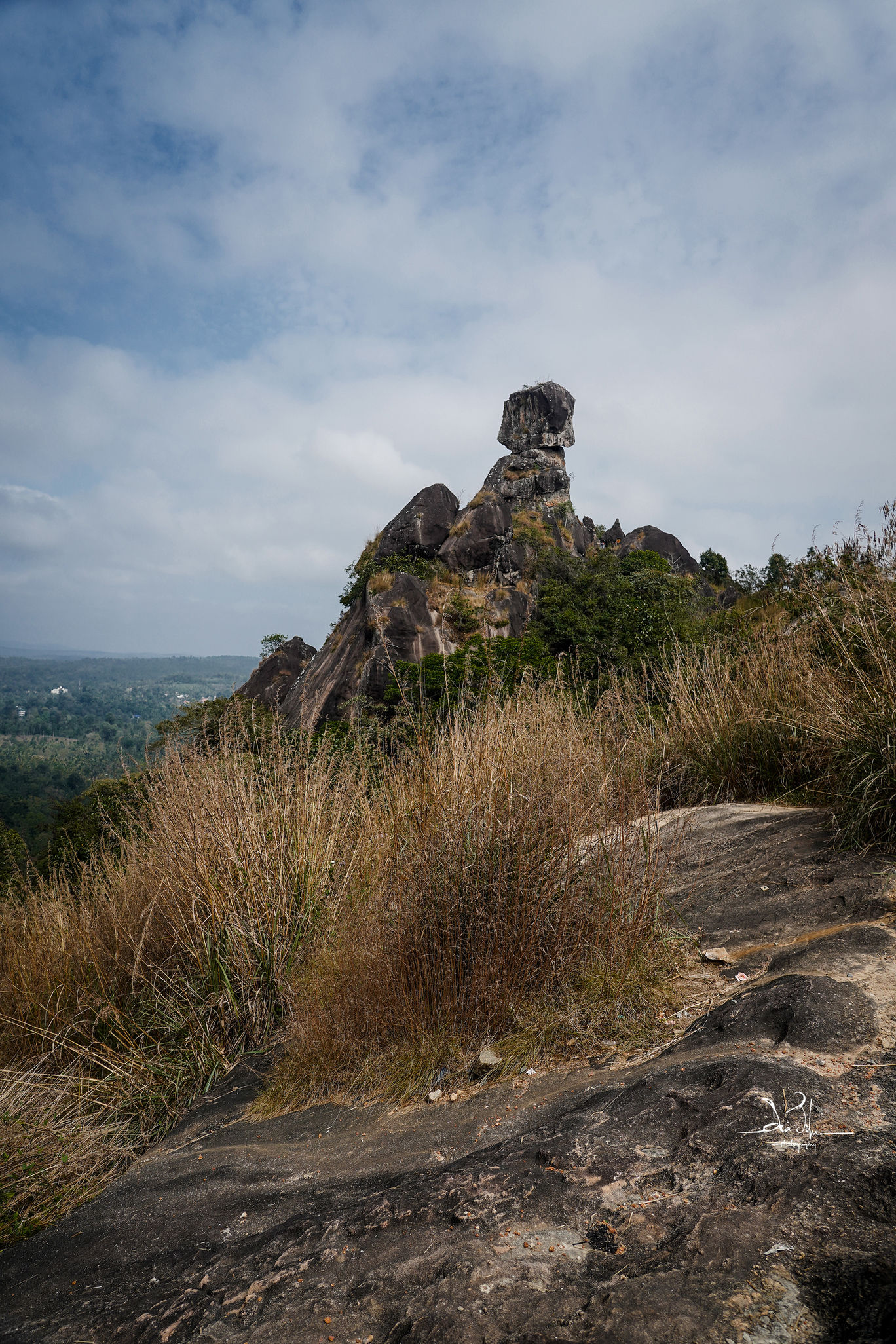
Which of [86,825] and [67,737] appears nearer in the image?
[86,825]

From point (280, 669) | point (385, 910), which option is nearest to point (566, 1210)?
point (385, 910)

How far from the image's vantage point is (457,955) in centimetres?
295

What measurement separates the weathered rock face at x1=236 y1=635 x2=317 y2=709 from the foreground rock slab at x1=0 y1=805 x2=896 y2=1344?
76.7 ft

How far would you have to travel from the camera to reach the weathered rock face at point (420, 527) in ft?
82.8

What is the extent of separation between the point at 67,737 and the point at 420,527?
346 feet

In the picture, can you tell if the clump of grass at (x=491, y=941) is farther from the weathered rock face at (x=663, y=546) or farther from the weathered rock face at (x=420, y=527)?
the weathered rock face at (x=663, y=546)

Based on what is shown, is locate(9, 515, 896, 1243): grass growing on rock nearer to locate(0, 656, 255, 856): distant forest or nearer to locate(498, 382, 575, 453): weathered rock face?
locate(0, 656, 255, 856): distant forest

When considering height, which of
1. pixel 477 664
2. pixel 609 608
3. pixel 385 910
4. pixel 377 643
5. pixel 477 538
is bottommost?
pixel 385 910

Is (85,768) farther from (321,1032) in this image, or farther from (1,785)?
(321,1032)

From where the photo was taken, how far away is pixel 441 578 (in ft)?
80.4

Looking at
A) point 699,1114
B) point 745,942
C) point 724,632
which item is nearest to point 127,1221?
point 699,1114

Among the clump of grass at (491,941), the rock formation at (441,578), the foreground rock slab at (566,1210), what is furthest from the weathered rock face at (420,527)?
the foreground rock slab at (566,1210)

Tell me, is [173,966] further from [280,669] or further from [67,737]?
[67,737]

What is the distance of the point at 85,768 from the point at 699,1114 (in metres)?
48.8
